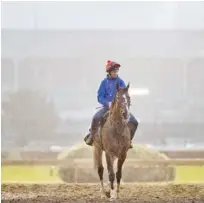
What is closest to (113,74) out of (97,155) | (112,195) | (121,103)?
(121,103)

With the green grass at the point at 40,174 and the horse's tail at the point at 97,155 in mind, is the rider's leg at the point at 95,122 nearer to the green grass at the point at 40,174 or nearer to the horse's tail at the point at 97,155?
the horse's tail at the point at 97,155

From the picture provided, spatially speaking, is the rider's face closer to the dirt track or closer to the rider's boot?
the rider's boot

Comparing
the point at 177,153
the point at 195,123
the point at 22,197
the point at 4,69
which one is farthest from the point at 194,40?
the point at 22,197

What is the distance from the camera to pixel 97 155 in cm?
154

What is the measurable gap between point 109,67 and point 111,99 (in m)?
0.11

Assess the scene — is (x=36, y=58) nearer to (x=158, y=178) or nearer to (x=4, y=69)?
(x=4, y=69)

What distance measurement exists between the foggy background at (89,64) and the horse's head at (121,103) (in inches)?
5.6

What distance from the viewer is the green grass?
5.13ft

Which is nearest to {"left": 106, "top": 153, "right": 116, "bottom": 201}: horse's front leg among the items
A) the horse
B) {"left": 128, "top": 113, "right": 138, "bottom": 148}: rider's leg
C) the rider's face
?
the horse

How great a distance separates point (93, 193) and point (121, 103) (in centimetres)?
32

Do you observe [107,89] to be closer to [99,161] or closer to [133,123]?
[133,123]

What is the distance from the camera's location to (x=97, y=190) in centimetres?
153

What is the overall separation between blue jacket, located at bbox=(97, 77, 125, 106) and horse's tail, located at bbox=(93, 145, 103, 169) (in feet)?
0.49

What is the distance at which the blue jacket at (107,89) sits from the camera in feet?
4.88
